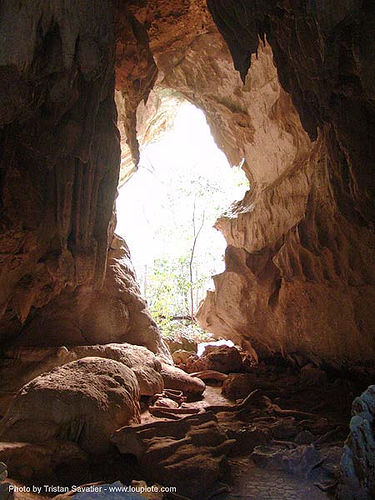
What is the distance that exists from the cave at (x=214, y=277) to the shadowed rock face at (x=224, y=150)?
42 mm

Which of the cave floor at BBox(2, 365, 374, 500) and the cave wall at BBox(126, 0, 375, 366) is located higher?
the cave wall at BBox(126, 0, 375, 366)

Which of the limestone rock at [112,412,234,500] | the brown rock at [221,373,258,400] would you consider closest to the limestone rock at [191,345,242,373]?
the brown rock at [221,373,258,400]

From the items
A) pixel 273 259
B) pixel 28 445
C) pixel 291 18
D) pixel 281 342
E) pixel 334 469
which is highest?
pixel 291 18

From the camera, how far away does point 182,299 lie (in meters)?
29.0

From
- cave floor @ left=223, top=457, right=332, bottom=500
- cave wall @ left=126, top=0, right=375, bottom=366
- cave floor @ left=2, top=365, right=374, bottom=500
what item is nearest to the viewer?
cave floor @ left=223, top=457, right=332, bottom=500

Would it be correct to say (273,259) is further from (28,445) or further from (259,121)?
(28,445)

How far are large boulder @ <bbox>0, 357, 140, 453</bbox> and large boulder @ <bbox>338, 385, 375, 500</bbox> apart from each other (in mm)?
3694

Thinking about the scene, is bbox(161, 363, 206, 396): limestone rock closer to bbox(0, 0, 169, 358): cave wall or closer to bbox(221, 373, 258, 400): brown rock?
bbox(221, 373, 258, 400): brown rock

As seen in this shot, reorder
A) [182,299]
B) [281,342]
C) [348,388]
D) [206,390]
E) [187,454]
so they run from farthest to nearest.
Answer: [182,299], [281,342], [206,390], [348,388], [187,454]

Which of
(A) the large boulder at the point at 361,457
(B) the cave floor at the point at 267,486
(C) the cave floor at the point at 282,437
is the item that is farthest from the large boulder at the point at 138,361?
(A) the large boulder at the point at 361,457

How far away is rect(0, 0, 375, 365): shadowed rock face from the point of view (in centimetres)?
557

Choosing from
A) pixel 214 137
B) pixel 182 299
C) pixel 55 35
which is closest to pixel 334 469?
pixel 55 35

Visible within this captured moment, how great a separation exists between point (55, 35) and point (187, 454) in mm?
6529

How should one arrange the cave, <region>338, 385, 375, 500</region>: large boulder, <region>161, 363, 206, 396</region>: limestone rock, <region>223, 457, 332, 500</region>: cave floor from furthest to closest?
1. <region>161, 363, 206, 396</region>: limestone rock
2. the cave
3. <region>223, 457, 332, 500</region>: cave floor
4. <region>338, 385, 375, 500</region>: large boulder
